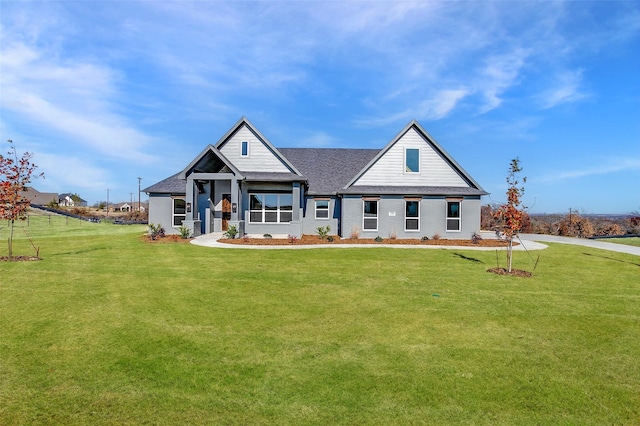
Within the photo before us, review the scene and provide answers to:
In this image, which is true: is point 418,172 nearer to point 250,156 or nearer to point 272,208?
point 272,208

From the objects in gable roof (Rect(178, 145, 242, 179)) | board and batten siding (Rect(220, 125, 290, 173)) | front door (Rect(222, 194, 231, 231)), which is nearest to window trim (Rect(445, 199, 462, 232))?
board and batten siding (Rect(220, 125, 290, 173))

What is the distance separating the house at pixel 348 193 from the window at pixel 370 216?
7 centimetres

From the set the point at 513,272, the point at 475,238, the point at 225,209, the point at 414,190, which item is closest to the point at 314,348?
the point at 513,272

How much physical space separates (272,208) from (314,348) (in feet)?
61.4

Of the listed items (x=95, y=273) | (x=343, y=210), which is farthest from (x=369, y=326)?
(x=343, y=210)

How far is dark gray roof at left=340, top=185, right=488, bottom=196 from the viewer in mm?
22469

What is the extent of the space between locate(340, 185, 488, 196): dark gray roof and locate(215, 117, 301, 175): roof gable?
478 cm

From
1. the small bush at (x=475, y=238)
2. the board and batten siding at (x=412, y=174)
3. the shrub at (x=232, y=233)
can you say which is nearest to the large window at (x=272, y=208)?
the shrub at (x=232, y=233)

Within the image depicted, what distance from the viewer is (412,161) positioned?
2338 centimetres

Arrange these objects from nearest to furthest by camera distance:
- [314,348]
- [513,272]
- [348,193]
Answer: [314,348] → [513,272] → [348,193]

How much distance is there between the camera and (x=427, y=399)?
Answer: 424 cm

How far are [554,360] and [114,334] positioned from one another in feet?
23.7

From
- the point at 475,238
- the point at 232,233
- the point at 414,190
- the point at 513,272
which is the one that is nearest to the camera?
the point at 513,272

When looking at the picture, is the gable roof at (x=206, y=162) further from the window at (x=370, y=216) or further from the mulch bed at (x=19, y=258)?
the mulch bed at (x=19, y=258)
